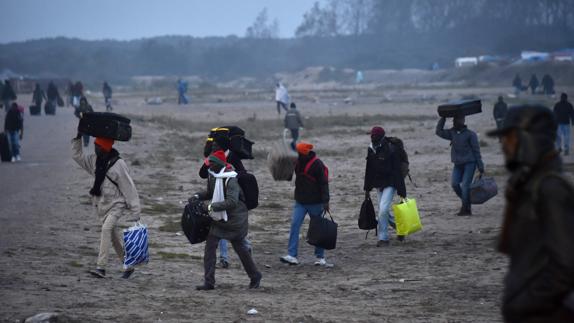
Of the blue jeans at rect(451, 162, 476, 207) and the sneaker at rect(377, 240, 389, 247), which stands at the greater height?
the blue jeans at rect(451, 162, 476, 207)

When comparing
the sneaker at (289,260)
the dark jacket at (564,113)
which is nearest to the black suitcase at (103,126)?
the sneaker at (289,260)

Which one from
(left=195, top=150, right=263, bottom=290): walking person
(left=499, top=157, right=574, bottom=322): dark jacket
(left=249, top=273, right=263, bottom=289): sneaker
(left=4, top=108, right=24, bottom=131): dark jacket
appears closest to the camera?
(left=499, top=157, right=574, bottom=322): dark jacket

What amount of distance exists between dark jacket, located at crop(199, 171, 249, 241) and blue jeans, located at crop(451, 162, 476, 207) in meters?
6.36

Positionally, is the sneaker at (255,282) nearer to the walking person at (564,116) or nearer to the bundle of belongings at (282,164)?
the bundle of belongings at (282,164)

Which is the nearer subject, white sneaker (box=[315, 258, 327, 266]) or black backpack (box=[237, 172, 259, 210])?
black backpack (box=[237, 172, 259, 210])

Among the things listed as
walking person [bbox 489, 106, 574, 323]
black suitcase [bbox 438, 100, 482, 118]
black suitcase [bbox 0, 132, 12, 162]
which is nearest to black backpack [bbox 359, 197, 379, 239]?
black suitcase [bbox 438, 100, 482, 118]

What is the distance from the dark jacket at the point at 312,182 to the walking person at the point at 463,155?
3.91 meters

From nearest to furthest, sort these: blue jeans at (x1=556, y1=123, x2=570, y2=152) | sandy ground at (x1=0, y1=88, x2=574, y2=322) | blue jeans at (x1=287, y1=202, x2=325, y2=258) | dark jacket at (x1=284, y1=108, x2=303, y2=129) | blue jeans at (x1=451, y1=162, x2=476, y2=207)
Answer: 1. sandy ground at (x1=0, y1=88, x2=574, y2=322)
2. blue jeans at (x1=287, y1=202, x2=325, y2=258)
3. blue jeans at (x1=451, y1=162, x2=476, y2=207)
4. blue jeans at (x1=556, y1=123, x2=570, y2=152)
5. dark jacket at (x1=284, y1=108, x2=303, y2=129)

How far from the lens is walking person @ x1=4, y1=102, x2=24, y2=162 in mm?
25734

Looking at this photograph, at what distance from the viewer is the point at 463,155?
16.3 meters

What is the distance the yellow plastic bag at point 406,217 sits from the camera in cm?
1412

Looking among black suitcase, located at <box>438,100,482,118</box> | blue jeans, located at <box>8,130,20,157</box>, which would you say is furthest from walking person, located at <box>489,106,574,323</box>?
blue jeans, located at <box>8,130,20,157</box>

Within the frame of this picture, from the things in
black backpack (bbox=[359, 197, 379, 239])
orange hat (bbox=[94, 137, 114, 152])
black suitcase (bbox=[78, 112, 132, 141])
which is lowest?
black backpack (bbox=[359, 197, 379, 239])

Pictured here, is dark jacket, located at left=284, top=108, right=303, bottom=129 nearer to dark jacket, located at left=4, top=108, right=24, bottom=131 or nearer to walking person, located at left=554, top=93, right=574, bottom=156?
dark jacket, located at left=4, top=108, right=24, bottom=131
